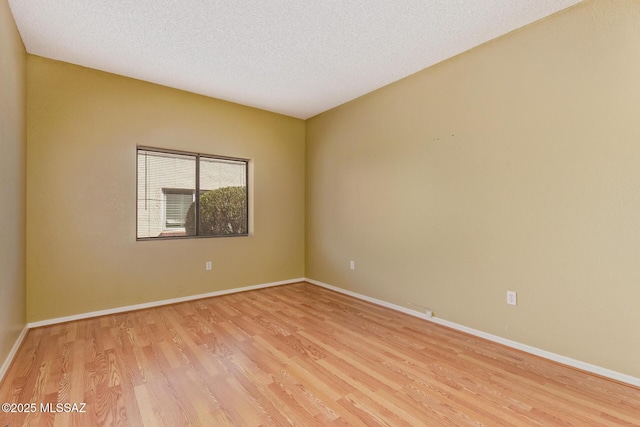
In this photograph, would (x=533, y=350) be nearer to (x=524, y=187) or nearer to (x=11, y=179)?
(x=524, y=187)

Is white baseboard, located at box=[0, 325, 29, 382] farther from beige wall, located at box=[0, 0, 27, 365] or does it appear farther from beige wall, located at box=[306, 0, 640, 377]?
beige wall, located at box=[306, 0, 640, 377]

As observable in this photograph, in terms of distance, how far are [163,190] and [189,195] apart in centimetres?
31

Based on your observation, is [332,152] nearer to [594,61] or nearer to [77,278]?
[594,61]

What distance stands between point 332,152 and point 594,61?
286 cm

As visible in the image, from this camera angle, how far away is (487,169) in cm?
267

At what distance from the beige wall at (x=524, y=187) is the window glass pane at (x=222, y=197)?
6.08 feet

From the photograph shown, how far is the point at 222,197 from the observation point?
4188 millimetres

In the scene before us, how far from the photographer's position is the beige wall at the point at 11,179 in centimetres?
203

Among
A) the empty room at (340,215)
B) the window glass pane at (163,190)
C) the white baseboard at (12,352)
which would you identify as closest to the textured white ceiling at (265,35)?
the empty room at (340,215)

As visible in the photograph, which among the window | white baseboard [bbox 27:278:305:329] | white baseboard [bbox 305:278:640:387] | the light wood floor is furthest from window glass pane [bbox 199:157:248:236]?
white baseboard [bbox 305:278:640:387]

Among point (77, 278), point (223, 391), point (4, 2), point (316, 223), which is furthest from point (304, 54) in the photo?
point (77, 278)

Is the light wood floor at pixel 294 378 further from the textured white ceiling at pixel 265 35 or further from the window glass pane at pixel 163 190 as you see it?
the textured white ceiling at pixel 265 35

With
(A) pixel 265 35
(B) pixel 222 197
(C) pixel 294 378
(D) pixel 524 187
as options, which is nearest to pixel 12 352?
(C) pixel 294 378

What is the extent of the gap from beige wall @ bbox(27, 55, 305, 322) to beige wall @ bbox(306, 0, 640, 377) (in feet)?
6.34
